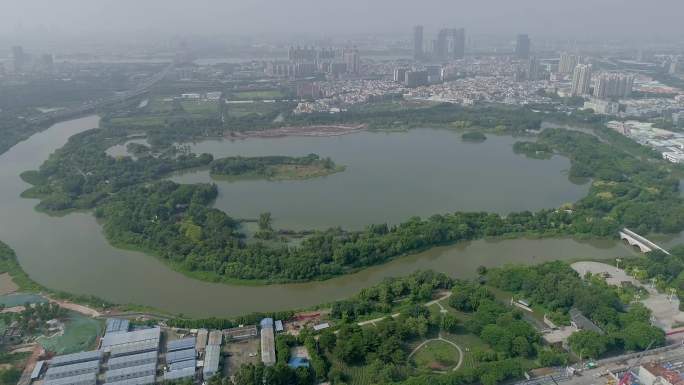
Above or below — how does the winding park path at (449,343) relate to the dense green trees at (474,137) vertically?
below

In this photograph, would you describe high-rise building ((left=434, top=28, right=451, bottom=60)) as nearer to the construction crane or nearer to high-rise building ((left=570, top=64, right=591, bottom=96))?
high-rise building ((left=570, top=64, right=591, bottom=96))

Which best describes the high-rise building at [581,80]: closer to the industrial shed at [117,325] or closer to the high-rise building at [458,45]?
the high-rise building at [458,45]

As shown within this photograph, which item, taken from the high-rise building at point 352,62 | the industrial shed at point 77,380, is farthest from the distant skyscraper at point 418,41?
the industrial shed at point 77,380

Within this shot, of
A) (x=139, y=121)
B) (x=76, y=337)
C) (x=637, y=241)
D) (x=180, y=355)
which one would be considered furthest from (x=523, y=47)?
(x=76, y=337)

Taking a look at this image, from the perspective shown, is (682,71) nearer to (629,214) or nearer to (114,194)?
(629,214)

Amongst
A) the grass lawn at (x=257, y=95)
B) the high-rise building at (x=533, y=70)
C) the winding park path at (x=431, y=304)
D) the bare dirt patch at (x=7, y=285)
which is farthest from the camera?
the high-rise building at (x=533, y=70)

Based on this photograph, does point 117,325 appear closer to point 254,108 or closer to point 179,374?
point 179,374
